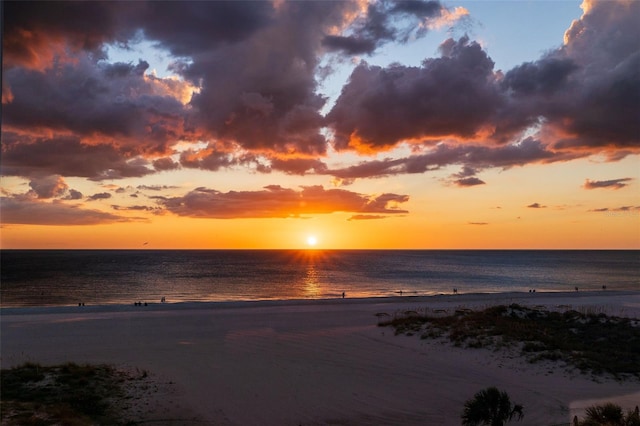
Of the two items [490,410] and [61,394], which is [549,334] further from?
[61,394]

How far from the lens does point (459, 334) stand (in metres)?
22.4

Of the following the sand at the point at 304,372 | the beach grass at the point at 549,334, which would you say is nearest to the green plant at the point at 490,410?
the sand at the point at 304,372

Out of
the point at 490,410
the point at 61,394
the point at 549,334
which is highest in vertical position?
the point at 490,410

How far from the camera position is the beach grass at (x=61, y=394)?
424 inches

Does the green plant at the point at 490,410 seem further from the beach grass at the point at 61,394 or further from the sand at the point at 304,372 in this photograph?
the beach grass at the point at 61,394

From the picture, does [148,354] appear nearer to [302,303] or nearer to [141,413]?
[141,413]

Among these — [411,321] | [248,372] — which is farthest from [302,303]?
[248,372]

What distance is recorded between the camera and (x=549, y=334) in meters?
22.6

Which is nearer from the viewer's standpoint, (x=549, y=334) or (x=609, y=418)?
(x=609, y=418)

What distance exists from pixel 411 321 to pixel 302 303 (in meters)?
20.3

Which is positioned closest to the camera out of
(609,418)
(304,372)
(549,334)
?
(609,418)

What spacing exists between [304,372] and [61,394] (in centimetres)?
820

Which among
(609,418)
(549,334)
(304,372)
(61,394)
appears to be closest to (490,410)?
(609,418)

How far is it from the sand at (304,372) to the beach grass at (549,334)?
896mm
